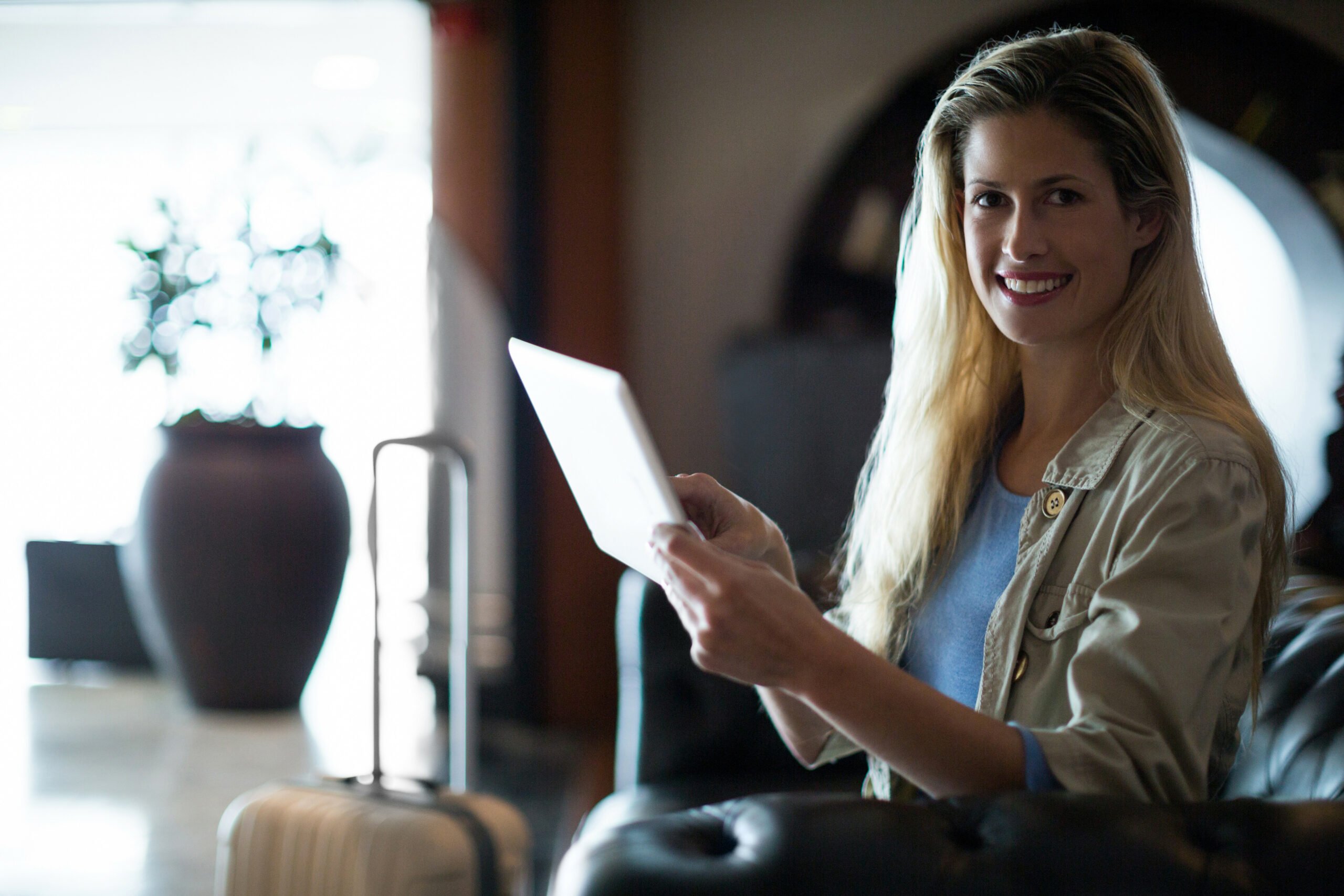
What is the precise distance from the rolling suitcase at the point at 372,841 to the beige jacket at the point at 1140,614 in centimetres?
66

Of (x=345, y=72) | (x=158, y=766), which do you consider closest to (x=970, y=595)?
(x=158, y=766)

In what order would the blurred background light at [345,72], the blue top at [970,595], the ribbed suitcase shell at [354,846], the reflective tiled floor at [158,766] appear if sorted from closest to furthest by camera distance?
the blue top at [970,595] < the ribbed suitcase shell at [354,846] < the reflective tiled floor at [158,766] < the blurred background light at [345,72]

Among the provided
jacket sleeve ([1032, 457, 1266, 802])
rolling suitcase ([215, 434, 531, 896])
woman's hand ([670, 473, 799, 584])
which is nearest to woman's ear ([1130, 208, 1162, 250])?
jacket sleeve ([1032, 457, 1266, 802])

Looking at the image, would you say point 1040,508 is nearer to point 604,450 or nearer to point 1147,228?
point 1147,228

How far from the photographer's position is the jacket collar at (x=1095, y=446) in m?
0.95

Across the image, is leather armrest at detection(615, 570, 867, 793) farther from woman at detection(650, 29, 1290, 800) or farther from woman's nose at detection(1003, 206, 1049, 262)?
woman's nose at detection(1003, 206, 1049, 262)

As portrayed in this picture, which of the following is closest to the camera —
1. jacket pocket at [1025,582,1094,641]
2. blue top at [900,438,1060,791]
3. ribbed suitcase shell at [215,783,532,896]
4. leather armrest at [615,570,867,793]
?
jacket pocket at [1025,582,1094,641]

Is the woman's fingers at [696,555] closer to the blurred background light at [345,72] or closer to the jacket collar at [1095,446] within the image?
the jacket collar at [1095,446]

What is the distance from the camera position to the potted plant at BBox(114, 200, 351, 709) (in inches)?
142

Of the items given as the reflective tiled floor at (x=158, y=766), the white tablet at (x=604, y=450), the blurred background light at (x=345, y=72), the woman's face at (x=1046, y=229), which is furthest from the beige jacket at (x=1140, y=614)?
the blurred background light at (x=345, y=72)

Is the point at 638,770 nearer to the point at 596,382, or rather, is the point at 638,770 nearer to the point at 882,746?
the point at 882,746

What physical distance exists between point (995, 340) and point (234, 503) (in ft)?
9.79

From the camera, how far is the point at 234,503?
3.62 metres

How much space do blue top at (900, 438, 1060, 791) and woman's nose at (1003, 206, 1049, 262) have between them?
0.24 metres
